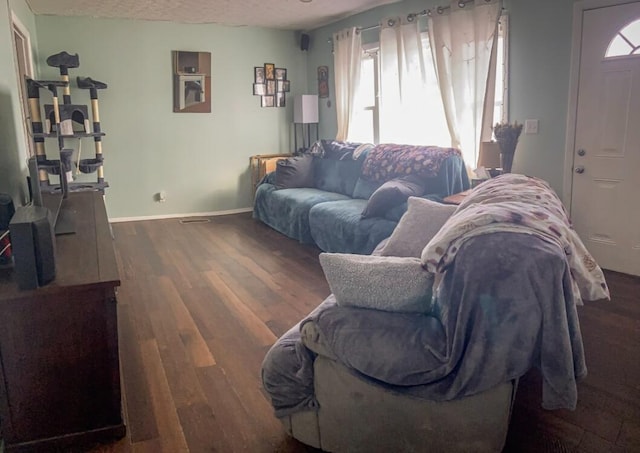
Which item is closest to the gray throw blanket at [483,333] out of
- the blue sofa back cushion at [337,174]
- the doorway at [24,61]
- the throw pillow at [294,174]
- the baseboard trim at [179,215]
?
the blue sofa back cushion at [337,174]

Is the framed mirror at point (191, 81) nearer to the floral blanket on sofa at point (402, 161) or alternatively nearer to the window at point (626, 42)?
the floral blanket on sofa at point (402, 161)

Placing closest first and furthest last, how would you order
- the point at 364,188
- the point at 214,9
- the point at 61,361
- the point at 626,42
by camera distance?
the point at 61,361 < the point at 626,42 < the point at 364,188 < the point at 214,9

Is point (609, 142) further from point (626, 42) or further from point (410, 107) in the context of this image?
point (410, 107)

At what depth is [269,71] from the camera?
654cm

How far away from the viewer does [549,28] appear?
12.5ft

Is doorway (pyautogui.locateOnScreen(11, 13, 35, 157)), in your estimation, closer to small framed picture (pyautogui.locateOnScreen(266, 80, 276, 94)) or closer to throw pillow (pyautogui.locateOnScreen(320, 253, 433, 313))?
small framed picture (pyautogui.locateOnScreen(266, 80, 276, 94))

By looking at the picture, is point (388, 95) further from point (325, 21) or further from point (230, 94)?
point (230, 94)

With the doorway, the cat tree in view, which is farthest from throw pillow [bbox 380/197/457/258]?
the cat tree

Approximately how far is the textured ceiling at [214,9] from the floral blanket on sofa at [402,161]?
62.4 inches

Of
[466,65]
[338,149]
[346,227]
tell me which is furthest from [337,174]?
[466,65]

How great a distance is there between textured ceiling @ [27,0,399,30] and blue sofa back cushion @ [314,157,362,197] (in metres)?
1.59

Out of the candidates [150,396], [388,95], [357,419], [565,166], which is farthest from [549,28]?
[150,396]

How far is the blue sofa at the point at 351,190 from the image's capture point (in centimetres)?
402

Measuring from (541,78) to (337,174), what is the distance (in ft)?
7.17
